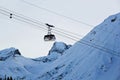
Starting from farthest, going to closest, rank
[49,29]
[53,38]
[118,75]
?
[118,75]
[53,38]
[49,29]

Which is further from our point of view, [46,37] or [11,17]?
[46,37]

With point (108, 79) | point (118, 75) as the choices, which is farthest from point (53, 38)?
point (108, 79)

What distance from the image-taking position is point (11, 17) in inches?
1128

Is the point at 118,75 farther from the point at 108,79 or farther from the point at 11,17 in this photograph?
the point at 11,17

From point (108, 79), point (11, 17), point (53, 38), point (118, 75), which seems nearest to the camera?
point (11, 17)

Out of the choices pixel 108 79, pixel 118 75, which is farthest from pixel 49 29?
pixel 108 79

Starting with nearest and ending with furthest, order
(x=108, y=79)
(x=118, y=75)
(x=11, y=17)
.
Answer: (x=11, y=17), (x=118, y=75), (x=108, y=79)

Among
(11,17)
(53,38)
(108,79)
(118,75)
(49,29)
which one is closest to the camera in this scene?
(11,17)

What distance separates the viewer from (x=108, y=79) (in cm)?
19725

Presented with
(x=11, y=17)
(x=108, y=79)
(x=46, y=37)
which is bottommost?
(x=108, y=79)

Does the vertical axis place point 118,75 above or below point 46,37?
below

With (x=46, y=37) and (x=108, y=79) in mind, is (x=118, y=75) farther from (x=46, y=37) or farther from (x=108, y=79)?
(x=46, y=37)

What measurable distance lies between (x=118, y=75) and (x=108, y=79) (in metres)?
14.9

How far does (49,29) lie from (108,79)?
169556mm
